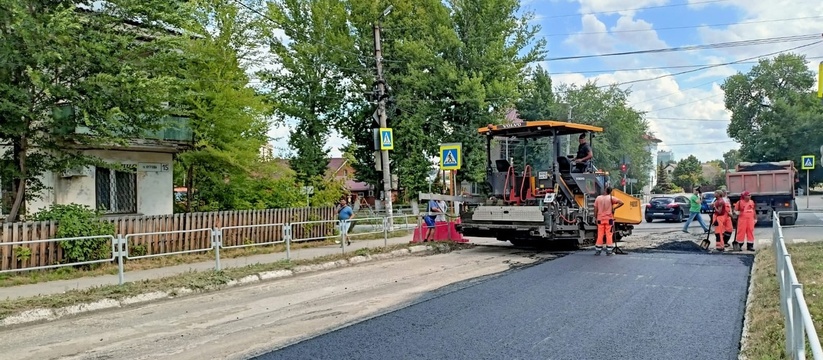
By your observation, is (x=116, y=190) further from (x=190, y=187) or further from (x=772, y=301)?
(x=772, y=301)

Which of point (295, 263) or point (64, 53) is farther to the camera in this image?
point (295, 263)

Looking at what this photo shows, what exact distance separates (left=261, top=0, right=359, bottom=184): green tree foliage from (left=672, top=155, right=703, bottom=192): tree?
74871mm

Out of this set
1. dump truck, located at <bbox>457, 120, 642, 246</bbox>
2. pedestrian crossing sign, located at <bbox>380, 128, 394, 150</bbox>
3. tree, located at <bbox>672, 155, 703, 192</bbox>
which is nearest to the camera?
dump truck, located at <bbox>457, 120, 642, 246</bbox>

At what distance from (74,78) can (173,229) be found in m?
3.83

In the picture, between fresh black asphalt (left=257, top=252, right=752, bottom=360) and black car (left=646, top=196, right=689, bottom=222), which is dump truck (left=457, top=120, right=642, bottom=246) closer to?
fresh black asphalt (left=257, top=252, right=752, bottom=360)

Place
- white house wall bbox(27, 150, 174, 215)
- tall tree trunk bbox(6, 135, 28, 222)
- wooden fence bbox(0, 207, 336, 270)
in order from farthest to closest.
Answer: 1. white house wall bbox(27, 150, 174, 215)
2. tall tree trunk bbox(6, 135, 28, 222)
3. wooden fence bbox(0, 207, 336, 270)

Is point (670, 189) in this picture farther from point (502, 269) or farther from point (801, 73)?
point (502, 269)

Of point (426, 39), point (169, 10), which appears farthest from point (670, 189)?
point (169, 10)

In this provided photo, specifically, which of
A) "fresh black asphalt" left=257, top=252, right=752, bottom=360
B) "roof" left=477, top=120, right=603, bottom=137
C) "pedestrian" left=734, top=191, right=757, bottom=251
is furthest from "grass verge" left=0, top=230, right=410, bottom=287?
"pedestrian" left=734, top=191, right=757, bottom=251

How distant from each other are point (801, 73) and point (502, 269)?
63.5 m

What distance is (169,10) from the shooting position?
1329 centimetres

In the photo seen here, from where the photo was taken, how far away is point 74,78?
40.1ft

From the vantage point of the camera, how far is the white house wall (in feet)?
53.9

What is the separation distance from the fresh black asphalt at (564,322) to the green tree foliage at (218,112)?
31.1ft
